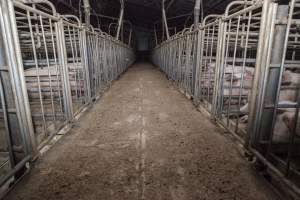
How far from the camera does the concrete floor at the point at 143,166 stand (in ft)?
4.22

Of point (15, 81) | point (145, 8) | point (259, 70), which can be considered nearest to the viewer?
point (15, 81)

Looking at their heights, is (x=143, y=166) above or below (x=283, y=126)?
below

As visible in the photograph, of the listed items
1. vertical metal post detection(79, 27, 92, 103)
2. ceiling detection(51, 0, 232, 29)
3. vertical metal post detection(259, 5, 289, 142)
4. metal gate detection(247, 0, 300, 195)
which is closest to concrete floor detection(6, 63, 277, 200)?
metal gate detection(247, 0, 300, 195)

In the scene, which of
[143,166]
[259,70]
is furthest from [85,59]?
[259,70]

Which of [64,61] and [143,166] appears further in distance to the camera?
[64,61]

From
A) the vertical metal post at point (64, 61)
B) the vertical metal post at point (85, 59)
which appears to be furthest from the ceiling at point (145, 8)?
the vertical metal post at point (64, 61)

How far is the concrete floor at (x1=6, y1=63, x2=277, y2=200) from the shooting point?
4.22 ft

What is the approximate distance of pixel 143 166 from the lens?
1.57m

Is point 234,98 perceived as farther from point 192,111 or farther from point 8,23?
point 8,23

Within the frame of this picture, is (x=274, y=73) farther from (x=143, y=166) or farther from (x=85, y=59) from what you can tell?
(x=85, y=59)

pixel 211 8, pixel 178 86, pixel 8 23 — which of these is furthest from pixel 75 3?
pixel 8 23

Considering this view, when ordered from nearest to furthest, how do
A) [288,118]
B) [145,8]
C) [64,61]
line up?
[288,118] → [64,61] → [145,8]

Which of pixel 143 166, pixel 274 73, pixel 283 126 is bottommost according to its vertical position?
pixel 143 166

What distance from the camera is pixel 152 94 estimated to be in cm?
428
